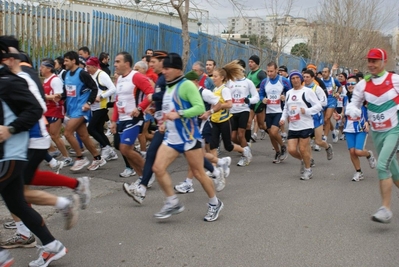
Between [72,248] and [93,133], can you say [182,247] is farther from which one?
[93,133]

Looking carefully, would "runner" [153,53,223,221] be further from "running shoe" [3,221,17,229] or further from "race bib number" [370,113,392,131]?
"race bib number" [370,113,392,131]

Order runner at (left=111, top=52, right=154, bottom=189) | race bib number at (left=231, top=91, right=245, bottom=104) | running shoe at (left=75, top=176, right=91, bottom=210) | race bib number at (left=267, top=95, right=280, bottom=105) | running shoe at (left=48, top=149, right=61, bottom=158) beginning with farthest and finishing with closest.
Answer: race bib number at (left=267, top=95, right=280, bottom=105)
running shoe at (left=48, top=149, right=61, bottom=158)
race bib number at (left=231, top=91, right=245, bottom=104)
runner at (left=111, top=52, right=154, bottom=189)
running shoe at (left=75, top=176, right=91, bottom=210)

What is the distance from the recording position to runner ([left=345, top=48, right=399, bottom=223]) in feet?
19.4

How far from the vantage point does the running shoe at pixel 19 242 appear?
204 inches

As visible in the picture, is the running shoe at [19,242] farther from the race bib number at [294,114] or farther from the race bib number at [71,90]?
the race bib number at [294,114]

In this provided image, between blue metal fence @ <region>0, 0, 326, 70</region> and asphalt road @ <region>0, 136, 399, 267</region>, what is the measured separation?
5721mm

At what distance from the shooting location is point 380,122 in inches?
241

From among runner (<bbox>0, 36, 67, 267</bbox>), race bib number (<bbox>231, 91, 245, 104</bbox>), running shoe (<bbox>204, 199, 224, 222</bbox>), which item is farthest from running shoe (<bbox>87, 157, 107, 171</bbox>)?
runner (<bbox>0, 36, 67, 267</bbox>)

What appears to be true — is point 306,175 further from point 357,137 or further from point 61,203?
point 61,203

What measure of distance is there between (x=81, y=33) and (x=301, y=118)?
7.59 meters

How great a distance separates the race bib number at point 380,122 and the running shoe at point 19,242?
3874 mm

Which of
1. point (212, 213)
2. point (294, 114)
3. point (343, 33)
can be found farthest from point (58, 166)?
point (343, 33)

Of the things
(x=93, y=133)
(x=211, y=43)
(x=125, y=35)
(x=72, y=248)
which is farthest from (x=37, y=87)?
(x=211, y=43)

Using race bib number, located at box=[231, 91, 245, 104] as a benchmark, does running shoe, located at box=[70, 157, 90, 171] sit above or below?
below
